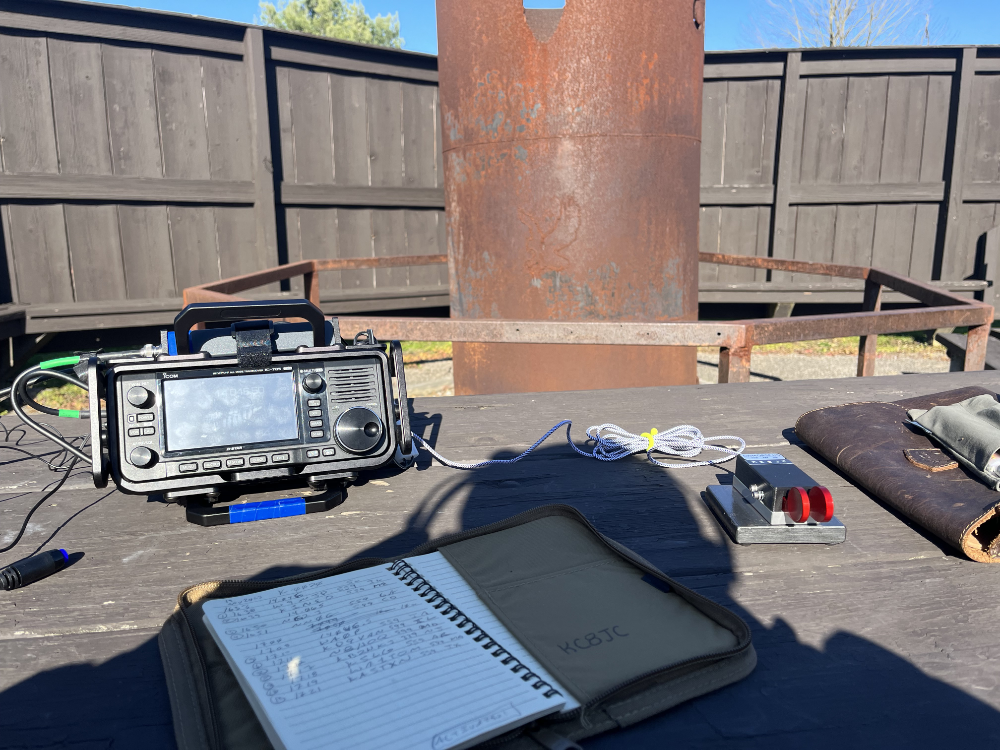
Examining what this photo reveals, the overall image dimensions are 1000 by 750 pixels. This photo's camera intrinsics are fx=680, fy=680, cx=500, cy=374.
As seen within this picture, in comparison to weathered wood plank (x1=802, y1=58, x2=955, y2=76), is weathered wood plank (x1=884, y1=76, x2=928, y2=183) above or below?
below

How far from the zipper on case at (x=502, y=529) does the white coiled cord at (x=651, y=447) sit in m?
0.43

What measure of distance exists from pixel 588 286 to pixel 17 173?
188 inches

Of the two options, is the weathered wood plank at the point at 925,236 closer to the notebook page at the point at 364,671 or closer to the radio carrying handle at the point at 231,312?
the radio carrying handle at the point at 231,312

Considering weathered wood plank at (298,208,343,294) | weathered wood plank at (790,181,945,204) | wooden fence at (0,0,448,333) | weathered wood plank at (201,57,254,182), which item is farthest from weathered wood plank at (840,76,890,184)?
weathered wood plank at (201,57,254,182)

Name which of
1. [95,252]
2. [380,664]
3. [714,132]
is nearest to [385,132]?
[95,252]

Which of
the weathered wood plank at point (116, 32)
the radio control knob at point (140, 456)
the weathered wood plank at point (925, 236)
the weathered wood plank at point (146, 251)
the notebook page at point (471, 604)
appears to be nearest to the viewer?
the notebook page at point (471, 604)

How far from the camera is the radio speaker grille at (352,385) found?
1361 mm

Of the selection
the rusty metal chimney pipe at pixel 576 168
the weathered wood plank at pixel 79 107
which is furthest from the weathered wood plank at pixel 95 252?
the rusty metal chimney pipe at pixel 576 168

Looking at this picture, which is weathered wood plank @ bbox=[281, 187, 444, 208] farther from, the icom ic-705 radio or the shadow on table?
the shadow on table

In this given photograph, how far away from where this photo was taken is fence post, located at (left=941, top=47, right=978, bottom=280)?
6.99 meters

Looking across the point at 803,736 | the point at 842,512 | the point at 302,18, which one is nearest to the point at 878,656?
the point at 803,736

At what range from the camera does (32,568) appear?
1.07 meters

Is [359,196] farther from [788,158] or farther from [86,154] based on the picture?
[788,158]

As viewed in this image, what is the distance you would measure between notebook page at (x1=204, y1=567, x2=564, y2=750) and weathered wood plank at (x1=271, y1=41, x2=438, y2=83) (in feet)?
21.0
